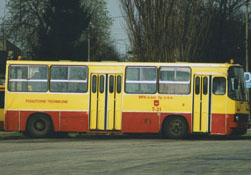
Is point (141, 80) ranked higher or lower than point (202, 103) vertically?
higher

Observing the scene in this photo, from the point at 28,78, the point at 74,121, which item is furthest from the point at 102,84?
the point at 28,78

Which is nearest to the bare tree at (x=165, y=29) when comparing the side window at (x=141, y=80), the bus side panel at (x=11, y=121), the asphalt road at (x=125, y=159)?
the side window at (x=141, y=80)

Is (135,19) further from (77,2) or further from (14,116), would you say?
(77,2)

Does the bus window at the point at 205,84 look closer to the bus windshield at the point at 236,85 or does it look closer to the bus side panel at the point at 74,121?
the bus windshield at the point at 236,85

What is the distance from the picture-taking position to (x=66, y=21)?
5841cm

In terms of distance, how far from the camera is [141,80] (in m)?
23.0

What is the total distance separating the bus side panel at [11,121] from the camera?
2330 cm

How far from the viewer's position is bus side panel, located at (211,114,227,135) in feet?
73.5

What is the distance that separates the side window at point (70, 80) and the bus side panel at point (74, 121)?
874 mm

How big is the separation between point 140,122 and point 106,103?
Answer: 1406 millimetres

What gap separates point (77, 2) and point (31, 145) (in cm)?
4176

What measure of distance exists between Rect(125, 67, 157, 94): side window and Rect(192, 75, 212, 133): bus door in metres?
1.53

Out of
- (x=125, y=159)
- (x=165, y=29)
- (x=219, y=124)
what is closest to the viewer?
(x=125, y=159)

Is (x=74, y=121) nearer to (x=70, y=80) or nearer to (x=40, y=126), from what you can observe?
(x=40, y=126)
